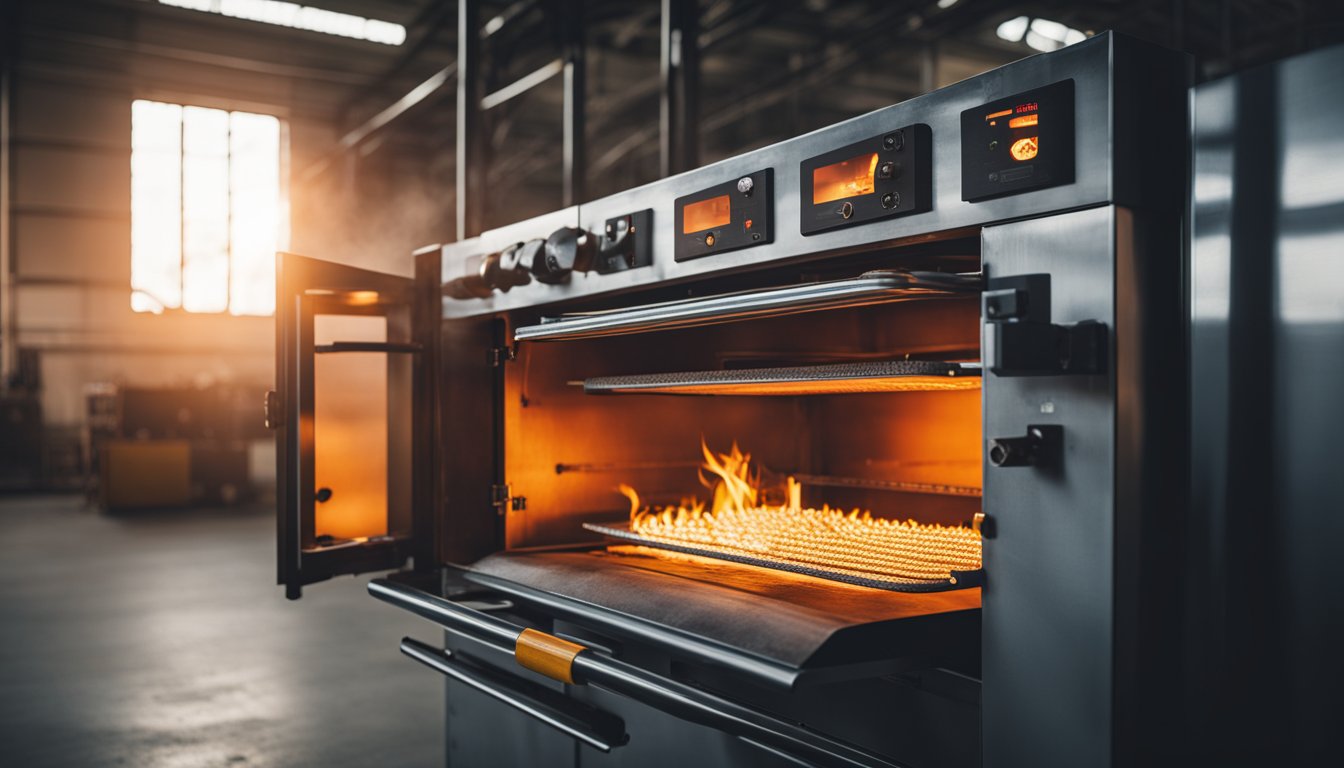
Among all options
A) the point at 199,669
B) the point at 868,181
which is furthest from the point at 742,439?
the point at 199,669

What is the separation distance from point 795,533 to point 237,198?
12.0m

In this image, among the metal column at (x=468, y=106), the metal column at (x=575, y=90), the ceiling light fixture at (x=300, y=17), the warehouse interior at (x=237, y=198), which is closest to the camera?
the metal column at (x=468, y=106)

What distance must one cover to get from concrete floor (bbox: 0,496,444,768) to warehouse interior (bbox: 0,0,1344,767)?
2 centimetres

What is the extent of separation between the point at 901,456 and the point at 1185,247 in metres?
1.05

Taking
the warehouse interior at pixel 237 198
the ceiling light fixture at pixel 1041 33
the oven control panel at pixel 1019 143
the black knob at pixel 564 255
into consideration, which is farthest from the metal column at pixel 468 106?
the ceiling light fixture at pixel 1041 33

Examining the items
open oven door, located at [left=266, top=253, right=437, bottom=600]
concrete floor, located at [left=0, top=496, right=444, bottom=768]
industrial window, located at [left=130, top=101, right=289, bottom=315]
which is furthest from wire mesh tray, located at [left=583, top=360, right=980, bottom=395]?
industrial window, located at [left=130, top=101, right=289, bottom=315]

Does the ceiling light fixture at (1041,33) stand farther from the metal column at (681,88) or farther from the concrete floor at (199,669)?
the concrete floor at (199,669)

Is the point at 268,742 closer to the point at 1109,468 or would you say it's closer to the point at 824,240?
the point at 824,240

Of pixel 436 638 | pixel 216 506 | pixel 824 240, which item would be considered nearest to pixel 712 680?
pixel 824 240

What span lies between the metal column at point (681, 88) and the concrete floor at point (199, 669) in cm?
194

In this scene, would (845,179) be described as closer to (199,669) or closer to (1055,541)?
(1055,541)

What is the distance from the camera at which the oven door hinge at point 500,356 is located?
206cm

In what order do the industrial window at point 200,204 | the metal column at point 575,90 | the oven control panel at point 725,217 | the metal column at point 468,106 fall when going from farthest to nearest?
the industrial window at point 200,204
the metal column at point 575,90
the metal column at point 468,106
the oven control panel at point 725,217

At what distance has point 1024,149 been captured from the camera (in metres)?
1.04
